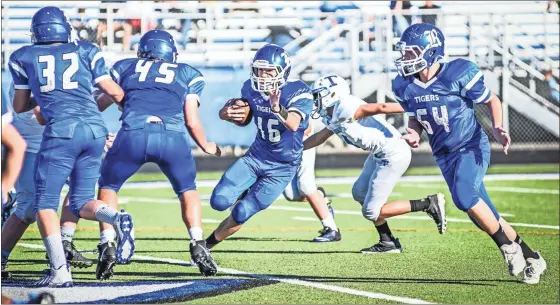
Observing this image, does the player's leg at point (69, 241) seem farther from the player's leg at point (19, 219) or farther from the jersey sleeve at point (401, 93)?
the jersey sleeve at point (401, 93)

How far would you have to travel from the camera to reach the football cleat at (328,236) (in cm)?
984

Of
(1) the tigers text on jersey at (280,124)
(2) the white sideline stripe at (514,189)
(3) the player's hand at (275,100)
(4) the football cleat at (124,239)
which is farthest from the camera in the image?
(2) the white sideline stripe at (514,189)

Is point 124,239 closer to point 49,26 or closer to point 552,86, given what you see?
point 49,26

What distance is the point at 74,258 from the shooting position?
8133 millimetres

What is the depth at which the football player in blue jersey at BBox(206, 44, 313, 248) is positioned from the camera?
7.85 meters

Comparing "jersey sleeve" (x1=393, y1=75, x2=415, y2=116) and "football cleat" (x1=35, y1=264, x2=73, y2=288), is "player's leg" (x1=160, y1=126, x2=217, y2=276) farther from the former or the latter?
"jersey sleeve" (x1=393, y1=75, x2=415, y2=116)

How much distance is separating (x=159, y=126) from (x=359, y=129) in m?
2.11

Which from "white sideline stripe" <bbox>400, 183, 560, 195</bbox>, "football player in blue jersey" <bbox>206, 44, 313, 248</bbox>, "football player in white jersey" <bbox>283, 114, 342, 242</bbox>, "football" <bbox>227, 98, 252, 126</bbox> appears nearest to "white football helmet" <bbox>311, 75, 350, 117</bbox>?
"football player in blue jersey" <bbox>206, 44, 313, 248</bbox>

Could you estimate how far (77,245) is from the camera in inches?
377

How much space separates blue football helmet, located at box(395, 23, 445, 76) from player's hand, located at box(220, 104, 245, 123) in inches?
48.4

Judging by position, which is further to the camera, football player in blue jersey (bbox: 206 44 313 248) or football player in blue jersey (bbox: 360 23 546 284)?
football player in blue jersey (bbox: 206 44 313 248)

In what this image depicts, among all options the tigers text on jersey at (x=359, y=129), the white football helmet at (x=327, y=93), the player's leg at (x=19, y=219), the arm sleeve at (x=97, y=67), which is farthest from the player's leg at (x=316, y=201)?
the arm sleeve at (x=97, y=67)

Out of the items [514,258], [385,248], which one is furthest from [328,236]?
[514,258]

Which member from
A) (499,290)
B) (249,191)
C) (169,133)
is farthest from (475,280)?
(169,133)
